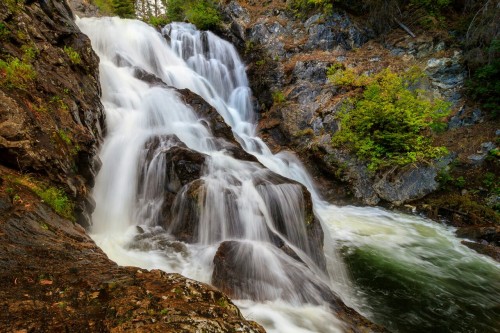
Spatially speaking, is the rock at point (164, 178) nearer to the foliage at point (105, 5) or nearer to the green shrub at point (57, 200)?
the green shrub at point (57, 200)

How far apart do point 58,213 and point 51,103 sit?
233 centimetres

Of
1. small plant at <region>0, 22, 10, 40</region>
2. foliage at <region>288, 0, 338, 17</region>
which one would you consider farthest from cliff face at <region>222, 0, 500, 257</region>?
small plant at <region>0, 22, 10, 40</region>

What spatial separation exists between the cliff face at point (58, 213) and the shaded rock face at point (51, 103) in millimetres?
18

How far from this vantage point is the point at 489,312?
488cm

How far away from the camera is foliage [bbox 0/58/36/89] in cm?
427

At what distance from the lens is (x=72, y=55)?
6469 mm

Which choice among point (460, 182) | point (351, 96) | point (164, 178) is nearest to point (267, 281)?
point (164, 178)

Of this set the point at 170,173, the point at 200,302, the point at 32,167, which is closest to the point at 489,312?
the point at 200,302

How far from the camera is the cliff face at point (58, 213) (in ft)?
5.90

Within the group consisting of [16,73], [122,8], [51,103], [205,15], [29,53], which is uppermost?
[122,8]

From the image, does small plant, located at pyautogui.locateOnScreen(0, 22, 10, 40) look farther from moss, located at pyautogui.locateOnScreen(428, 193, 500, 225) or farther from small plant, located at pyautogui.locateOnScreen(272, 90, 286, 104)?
moss, located at pyautogui.locateOnScreen(428, 193, 500, 225)

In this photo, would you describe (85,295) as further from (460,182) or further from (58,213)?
(460,182)

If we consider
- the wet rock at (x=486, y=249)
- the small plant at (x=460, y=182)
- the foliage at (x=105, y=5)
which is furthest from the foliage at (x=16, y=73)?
the foliage at (x=105, y=5)

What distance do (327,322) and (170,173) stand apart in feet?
13.4
